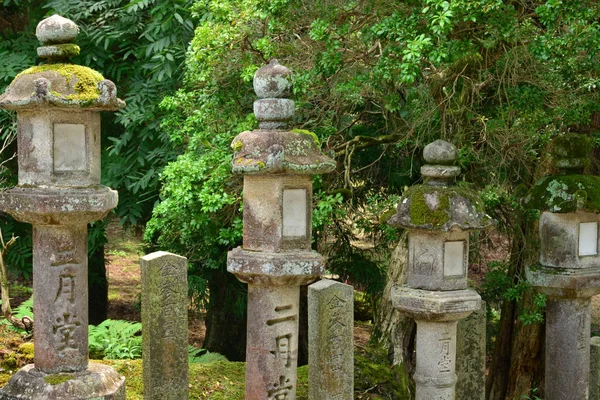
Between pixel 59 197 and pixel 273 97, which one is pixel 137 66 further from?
pixel 59 197

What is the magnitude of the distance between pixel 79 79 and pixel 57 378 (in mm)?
2117

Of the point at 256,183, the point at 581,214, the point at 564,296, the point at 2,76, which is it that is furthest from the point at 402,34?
the point at 2,76

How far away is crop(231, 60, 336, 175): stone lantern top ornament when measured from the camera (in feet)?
20.8

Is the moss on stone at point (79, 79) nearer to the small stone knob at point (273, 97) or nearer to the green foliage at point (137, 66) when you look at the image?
the small stone knob at point (273, 97)

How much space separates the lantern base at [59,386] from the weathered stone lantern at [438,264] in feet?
7.68

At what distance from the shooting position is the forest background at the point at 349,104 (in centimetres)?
725

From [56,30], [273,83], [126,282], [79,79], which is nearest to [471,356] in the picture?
[273,83]

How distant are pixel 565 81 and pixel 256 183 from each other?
10.1 feet

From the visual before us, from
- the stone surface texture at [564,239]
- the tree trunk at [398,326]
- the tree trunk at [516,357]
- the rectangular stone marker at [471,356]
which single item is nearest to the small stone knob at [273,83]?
the rectangular stone marker at [471,356]

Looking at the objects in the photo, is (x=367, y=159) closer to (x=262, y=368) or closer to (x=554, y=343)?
(x=554, y=343)

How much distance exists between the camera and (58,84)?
6148mm

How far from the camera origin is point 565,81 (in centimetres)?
778

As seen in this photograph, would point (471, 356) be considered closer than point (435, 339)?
No

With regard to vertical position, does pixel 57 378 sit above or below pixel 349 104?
below
